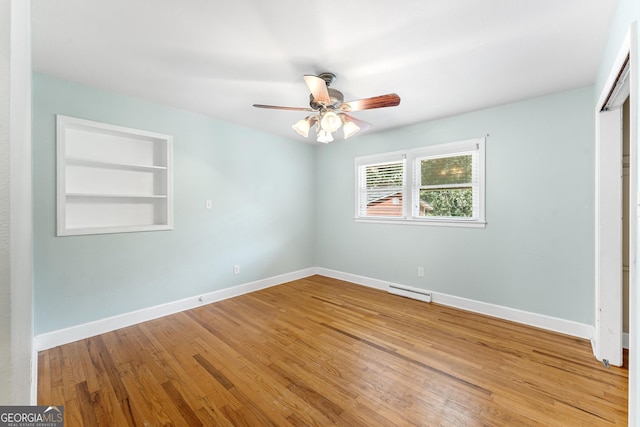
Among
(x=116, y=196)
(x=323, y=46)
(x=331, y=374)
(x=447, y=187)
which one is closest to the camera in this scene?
(x=323, y=46)

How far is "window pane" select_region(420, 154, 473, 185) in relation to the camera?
335 cm

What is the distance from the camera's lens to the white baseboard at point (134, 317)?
244 cm

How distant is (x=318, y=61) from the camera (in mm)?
2117

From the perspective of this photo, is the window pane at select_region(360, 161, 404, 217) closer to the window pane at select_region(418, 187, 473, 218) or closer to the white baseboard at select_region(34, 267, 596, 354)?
the window pane at select_region(418, 187, 473, 218)

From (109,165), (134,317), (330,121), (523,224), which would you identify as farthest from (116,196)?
(523,224)

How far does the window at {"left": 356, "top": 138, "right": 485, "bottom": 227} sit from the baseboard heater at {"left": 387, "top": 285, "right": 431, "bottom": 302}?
932 mm

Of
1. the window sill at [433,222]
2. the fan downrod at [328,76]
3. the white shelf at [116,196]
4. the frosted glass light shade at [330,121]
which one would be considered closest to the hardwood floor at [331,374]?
the window sill at [433,222]

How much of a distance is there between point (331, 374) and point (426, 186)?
266 centimetres

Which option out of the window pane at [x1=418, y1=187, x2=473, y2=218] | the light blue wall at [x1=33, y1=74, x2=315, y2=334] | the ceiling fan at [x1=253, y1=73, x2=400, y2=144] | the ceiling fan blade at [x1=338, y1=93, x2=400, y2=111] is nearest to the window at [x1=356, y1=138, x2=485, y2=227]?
the window pane at [x1=418, y1=187, x2=473, y2=218]

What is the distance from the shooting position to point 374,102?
2.18m

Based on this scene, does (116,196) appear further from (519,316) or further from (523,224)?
(519,316)

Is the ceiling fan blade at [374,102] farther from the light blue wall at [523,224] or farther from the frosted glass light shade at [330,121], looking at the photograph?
the light blue wall at [523,224]

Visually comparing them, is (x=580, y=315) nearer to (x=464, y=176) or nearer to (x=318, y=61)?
(x=464, y=176)

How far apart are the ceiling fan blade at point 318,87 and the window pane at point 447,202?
85.0 inches
